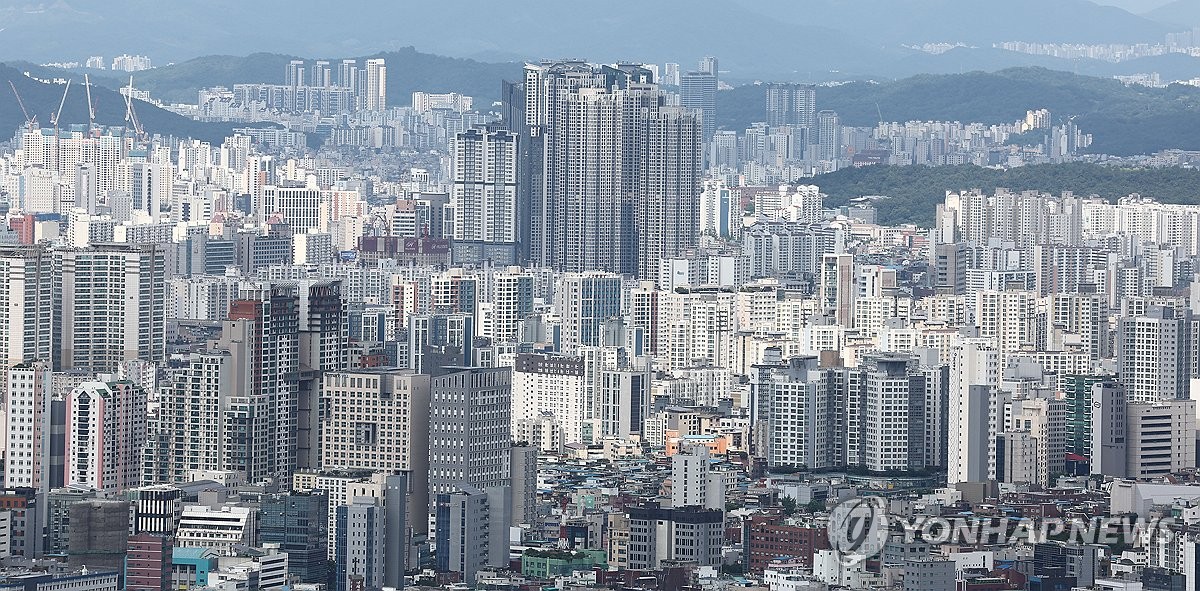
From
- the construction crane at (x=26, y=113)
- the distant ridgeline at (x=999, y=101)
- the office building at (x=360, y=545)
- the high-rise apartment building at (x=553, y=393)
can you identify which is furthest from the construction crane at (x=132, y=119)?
the office building at (x=360, y=545)

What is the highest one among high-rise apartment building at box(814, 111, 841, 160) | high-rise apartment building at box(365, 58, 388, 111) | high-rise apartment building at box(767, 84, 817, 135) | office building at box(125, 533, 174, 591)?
high-rise apartment building at box(365, 58, 388, 111)

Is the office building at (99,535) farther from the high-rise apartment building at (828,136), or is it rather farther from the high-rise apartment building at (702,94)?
the high-rise apartment building at (828,136)

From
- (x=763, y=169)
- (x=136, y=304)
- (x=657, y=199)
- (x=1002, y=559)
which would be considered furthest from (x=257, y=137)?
(x=1002, y=559)

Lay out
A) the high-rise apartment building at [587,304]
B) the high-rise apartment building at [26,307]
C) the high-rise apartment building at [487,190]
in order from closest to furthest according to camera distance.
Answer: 1. the high-rise apartment building at [26,307]
2. the high-rise apartment building at [587,304]
3. the high-rise apartment building at [487,190]

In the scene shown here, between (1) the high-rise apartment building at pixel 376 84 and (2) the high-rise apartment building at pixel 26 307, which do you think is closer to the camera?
(2) the high-rise apartment building at pixel 26 307

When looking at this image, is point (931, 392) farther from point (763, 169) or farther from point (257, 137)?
point (257, 137)

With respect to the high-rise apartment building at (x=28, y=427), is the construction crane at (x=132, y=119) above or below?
above

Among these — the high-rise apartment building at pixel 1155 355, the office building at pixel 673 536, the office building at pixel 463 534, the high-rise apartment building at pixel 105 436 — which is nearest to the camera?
the office building at pixel 463 534

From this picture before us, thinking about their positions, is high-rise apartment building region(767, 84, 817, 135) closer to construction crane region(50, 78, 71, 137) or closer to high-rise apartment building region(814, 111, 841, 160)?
high-rise apartment building region(814, 111, 841, 160)

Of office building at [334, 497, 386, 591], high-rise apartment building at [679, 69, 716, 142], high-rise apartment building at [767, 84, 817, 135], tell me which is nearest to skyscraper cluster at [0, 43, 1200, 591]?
office building at [334, 497, 386, 591]
